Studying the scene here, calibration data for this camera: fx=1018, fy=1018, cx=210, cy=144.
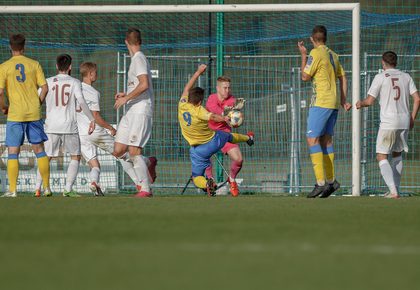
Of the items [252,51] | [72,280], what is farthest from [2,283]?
[252,51]

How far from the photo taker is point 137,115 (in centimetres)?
1155

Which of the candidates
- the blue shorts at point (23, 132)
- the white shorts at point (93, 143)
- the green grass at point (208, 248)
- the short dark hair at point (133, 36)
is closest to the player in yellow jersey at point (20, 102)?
the blue shorts at point (23, 132)

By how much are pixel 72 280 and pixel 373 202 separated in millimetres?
6824

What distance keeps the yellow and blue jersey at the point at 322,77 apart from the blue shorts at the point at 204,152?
5.75 feet

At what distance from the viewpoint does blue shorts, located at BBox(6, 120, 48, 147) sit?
1170cm

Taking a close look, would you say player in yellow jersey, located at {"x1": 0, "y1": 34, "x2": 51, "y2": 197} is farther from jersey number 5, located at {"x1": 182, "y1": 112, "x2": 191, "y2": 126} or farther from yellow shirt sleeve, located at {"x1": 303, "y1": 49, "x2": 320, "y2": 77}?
yellow shirt sleeve, located at {"x1": 303, "y1": 49, "x2": 320, "y2": 77}

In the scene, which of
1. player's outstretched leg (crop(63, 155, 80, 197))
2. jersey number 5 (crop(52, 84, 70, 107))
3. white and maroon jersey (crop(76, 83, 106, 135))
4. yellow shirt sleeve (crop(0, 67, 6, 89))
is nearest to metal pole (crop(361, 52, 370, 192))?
white and maroon jersey (crop(76, 83, 106, 135))

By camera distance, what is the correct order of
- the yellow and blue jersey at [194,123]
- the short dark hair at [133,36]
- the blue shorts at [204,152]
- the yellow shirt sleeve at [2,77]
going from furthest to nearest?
the blue shorts at [204,152]
the yellow and blue jersey at [194,123]
the yellow shirt sleeve at [2,77]
the short dark hair at [133,36]

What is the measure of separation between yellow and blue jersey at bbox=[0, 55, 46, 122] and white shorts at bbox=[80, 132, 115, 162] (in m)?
2.00

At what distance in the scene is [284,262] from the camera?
5.02 m

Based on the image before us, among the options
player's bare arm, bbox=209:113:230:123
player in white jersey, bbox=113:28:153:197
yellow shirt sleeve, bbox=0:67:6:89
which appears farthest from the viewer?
player's bare arm, bbox=209:113:230:123

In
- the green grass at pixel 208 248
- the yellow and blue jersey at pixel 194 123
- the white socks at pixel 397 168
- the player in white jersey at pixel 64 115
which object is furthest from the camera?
the yellow and blue jersey at pixel 194 123

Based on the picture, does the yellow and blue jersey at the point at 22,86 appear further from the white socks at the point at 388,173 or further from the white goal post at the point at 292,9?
the white socks at the point at 388,173

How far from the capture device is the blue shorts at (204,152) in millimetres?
13250
